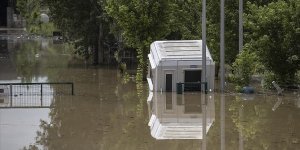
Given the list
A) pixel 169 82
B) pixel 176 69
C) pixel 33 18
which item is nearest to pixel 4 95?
pixel 169 82

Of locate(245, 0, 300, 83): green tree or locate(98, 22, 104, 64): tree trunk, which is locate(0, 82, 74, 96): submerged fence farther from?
locate(98, 22, 104, 64): tree trunk

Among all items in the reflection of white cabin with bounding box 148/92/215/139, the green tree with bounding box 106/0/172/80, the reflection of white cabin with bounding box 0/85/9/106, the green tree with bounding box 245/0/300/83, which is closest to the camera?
the reflection of white cabin with bounding box 148/92/215/139

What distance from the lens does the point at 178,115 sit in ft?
99.7

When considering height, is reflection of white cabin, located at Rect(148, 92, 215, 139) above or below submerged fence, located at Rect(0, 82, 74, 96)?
below

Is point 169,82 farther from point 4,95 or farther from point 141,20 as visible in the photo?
point 4,95

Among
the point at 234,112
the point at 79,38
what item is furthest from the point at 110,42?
the point at 234,112

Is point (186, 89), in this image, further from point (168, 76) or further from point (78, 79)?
point (78, 79)

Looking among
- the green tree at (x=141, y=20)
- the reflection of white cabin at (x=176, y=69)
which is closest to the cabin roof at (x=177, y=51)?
the reflection of white cabin at (x=176, y=69)

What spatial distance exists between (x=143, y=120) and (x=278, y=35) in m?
15.3

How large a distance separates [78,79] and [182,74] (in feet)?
36.6

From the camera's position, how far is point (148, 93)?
40.1m

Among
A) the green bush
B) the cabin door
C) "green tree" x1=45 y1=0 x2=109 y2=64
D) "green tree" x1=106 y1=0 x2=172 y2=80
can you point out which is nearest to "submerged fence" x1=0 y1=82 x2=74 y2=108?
the cabin door

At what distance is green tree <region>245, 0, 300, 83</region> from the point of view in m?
40.0

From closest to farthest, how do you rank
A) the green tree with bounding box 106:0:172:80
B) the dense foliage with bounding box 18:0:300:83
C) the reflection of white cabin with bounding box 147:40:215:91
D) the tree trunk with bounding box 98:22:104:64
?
the dense foliage with bounding box 18:0:300:83
the reflection of white cabin with bounding box 147:40:215:91
the green tree with bounding box 106:0:172:80
the tree trunk with bounding box 98:22:104:64
